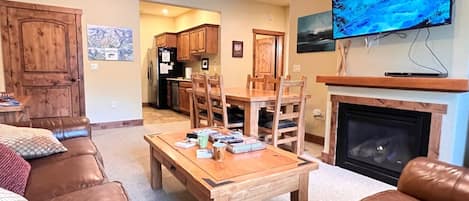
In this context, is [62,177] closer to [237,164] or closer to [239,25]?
[237,164]

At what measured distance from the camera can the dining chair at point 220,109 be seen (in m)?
3.24

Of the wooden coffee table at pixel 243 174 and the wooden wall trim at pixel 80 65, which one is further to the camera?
the wooden wall trim at pixel 80 65

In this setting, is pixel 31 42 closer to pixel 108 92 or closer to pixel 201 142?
pixel 108 92

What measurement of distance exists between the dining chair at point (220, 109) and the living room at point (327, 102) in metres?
0.89

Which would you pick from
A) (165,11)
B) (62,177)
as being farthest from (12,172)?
(165,11)

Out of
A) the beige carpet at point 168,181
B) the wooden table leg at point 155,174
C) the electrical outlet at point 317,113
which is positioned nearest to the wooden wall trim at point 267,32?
the electrical outlet at point 317,113

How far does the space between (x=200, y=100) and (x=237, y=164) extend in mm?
2308

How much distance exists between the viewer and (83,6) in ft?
14.9

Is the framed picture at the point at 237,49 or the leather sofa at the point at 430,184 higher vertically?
the framed picture at the point at 237,49

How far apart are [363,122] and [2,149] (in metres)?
2.86

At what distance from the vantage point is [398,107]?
2.51m

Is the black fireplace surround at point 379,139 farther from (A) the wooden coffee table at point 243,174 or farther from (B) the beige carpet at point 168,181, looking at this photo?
(A) the wooden coffee table at point 243,174

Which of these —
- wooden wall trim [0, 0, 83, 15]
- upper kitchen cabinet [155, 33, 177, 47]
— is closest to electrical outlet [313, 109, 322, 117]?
wooden wall trim [0, 0, 83, 15]

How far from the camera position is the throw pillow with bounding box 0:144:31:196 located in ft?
3.99
